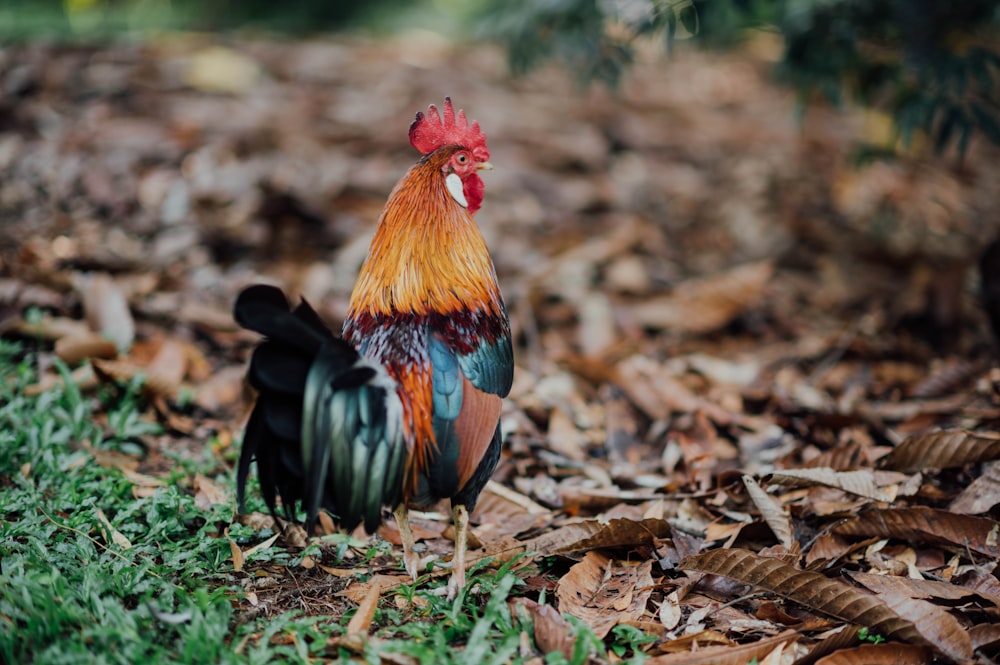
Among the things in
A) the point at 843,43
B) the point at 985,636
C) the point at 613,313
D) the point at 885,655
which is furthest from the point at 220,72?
the point at 985,636

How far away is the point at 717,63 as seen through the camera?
910 cm

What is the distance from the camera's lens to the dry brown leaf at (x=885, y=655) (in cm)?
226

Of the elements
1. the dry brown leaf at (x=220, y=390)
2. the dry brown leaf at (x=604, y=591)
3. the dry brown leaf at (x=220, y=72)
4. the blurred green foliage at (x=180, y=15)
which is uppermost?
the blurred green foliage at (x=180, y=15)

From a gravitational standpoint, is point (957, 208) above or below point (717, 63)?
below

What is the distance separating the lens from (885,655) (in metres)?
2.27

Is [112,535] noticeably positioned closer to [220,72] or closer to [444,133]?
[444,133]

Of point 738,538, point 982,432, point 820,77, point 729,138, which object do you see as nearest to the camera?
point 738,538

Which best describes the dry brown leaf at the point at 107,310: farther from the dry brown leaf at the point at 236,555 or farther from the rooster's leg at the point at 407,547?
the rooster's leg at the point at 407,547

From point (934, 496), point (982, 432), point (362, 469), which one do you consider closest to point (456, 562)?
point (362, 469)

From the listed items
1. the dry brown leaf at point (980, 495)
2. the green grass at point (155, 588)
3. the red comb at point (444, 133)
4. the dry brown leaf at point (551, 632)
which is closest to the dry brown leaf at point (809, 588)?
the green grass at point (155, 588)

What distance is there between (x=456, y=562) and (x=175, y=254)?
3.31 m

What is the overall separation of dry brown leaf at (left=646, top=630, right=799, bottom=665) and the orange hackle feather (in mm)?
871

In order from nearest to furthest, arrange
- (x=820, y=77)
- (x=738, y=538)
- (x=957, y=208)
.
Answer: (x=738, y=538) < (x=820, y=77) < (x=957, y=208)

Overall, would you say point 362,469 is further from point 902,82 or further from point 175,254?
point 902,82
